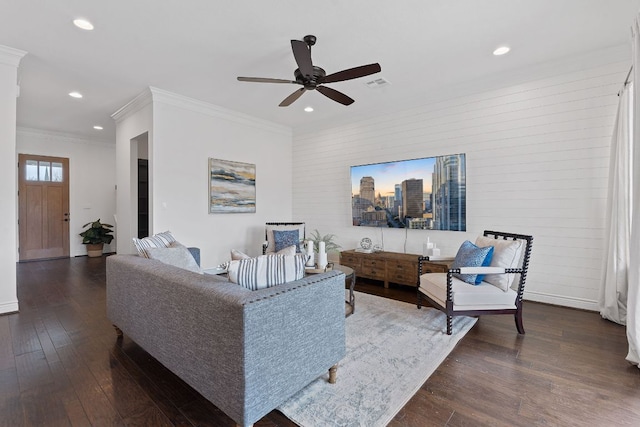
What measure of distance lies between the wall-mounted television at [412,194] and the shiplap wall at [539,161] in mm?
138

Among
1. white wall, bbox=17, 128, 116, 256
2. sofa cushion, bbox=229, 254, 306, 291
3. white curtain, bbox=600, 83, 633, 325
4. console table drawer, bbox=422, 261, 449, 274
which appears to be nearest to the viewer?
sofa cushion, bbox=229, 254, 306, 291

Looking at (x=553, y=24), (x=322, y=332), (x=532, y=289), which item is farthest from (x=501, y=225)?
(x=322, y=332)

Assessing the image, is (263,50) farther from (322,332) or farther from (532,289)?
(532,289)

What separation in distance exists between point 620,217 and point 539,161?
103 centimetres

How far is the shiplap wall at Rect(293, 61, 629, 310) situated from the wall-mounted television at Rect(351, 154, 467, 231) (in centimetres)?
14

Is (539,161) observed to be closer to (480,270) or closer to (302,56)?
(480,270)

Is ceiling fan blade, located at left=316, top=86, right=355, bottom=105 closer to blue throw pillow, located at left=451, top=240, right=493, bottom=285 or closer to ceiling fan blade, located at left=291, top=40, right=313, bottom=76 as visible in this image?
ceiling fan blade, located at left=291, top=40, right=313, bottom=76

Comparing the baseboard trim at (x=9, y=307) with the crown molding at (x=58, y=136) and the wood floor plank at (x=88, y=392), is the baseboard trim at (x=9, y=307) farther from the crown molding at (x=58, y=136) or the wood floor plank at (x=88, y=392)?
the crown molding at (x=58, y=136)

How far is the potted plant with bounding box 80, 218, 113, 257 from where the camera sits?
23.4ft

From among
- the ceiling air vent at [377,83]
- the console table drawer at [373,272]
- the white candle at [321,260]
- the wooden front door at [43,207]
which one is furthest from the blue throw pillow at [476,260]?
the wooden front door at [43,207]

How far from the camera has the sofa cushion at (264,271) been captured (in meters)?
1.71

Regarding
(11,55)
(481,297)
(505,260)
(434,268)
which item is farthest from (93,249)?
(505,260)

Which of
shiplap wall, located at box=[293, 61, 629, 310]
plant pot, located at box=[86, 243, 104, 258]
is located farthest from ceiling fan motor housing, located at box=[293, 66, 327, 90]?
plant pot, located at box=[86, 243, 104, 258]

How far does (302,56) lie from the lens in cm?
272
